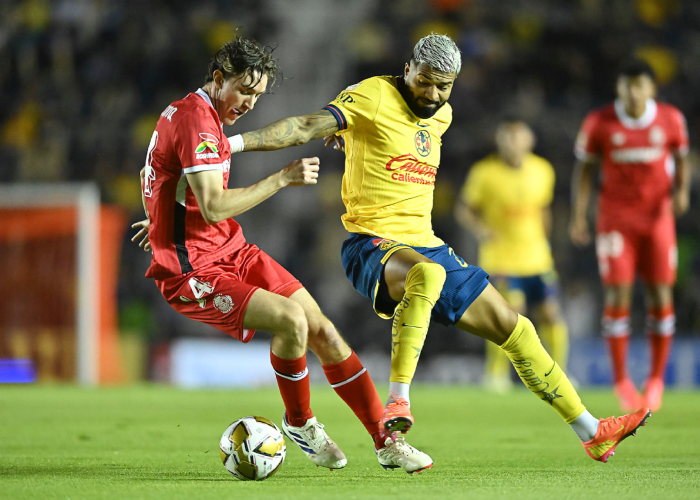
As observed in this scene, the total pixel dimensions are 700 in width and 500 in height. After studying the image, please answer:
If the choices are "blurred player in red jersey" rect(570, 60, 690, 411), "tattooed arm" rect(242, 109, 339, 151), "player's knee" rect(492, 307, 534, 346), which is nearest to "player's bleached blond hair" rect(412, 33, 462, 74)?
"tattooed arm" rect(242, 109, 339, 151)

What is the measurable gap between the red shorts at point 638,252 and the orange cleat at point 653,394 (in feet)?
2.60

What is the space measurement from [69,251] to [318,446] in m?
8.30

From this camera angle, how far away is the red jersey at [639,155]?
7.35 m

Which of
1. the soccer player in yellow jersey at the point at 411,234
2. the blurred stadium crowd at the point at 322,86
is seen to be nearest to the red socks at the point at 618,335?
the soccer player in yellow jersey at the point at 411,234

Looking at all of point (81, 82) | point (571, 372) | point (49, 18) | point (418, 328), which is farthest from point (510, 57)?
point (418, 328)

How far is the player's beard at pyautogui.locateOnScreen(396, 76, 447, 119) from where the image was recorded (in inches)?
174

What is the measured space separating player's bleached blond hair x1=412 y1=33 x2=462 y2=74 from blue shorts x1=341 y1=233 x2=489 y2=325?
843 mm

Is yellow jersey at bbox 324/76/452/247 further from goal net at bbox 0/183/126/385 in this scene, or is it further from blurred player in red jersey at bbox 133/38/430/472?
goal net at bbox 0/183/126/385

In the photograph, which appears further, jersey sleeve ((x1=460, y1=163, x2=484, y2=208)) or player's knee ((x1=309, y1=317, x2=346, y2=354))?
jersey sleeve ((x1=460, y1=163, x2=484, y2=208))

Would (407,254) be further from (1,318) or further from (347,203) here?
(1,318)

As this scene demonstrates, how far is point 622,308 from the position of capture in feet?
24.1

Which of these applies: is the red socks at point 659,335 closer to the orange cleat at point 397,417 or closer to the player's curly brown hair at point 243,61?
the orange cleat at point 397,417

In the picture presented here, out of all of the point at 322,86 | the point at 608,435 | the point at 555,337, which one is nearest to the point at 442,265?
the point at 608,435

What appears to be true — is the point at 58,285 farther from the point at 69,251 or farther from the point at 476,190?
the point at 476,190
